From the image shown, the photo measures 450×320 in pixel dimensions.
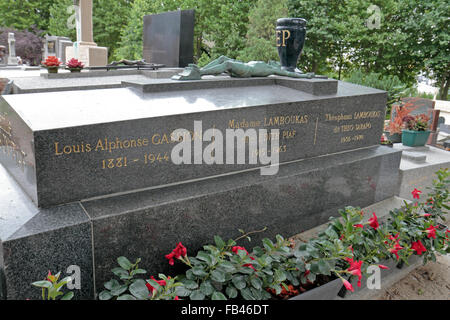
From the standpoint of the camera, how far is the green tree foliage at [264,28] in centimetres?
1794

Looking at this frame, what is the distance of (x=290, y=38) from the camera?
203 inches

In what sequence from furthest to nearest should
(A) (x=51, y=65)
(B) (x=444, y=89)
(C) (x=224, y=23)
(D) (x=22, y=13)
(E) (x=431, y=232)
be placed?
(D) (x=22, y=13)
(C) (x=224, y=23)
(B) (x=444, y=89)
(A) (x=51, y=65)
(E) (x=431, y=232)

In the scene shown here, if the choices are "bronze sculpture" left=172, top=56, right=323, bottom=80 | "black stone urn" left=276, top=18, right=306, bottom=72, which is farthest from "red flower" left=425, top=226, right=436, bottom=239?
"black stone urn" left=276, top=18, right=306, bottom=72

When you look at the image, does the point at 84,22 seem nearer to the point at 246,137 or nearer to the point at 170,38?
the point at 170,38

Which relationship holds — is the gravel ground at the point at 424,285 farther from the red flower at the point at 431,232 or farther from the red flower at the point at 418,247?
the red flower at the point at 431,232

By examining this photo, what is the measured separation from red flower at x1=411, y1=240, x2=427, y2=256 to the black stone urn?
116 inches

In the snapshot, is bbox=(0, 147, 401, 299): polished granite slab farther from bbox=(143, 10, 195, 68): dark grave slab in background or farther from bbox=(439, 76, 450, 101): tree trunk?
bbox=(439, 76, 450, 101): tree trunk

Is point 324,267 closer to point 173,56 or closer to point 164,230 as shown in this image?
point 164,230

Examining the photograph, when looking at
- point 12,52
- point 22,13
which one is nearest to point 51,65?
point 12,52

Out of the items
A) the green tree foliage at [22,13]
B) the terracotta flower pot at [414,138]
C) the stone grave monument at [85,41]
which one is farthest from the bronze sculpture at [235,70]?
the green tree foliage at [22,13]

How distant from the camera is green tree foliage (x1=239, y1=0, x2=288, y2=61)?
58.9ft

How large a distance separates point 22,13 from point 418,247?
36920 millimetres

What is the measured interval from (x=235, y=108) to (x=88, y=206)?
1.62 meters
